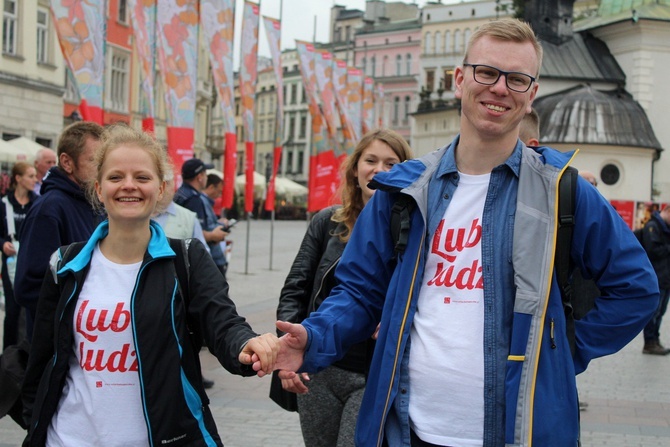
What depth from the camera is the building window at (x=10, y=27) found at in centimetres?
2894

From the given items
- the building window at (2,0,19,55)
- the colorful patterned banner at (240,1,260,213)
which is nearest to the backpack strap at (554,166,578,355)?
the colorful patterned banner at (240,1,260,213)

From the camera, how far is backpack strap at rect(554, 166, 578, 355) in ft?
9.14

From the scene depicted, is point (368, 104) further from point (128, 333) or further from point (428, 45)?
point (428, 45)

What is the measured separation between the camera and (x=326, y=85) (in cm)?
2912

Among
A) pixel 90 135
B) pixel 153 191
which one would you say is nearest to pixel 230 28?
pixel 90 135

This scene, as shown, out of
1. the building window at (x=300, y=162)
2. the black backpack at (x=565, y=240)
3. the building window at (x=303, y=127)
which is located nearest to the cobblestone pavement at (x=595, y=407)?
the black backpack at (x=565, y=240)

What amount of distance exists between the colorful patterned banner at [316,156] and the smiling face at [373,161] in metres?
19.7

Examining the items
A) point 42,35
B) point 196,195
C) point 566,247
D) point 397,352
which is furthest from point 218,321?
point 42,35

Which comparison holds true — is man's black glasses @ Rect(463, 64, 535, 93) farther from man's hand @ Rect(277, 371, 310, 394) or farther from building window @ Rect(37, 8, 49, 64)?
building window @ Rect(37, 8, 49, 64)

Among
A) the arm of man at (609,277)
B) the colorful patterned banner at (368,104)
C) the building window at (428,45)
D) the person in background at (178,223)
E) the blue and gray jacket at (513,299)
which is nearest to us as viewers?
the blue and gray jacket at (513,299)

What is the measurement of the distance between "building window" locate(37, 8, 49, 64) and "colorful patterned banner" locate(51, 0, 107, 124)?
19.3m

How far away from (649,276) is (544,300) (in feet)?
1.21

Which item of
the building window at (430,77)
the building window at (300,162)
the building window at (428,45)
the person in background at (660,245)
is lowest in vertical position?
the building window at (300,162)

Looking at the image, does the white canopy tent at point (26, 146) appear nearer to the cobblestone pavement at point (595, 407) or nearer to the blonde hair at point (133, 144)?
the cobblestone pavement at point (595, 407)
